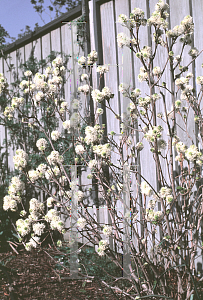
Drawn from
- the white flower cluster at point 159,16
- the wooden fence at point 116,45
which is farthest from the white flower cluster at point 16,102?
the white flower cluster at point 159,16

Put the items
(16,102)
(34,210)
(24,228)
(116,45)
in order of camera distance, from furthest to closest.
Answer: (116,45), (16,102), (34,210), (24,228)

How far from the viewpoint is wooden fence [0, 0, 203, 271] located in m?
1.71

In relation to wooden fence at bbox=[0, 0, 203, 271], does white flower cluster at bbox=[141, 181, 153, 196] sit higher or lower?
lower

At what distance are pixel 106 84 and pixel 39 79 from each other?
1.88ft

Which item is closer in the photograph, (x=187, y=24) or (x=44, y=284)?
(x=187, y=24)

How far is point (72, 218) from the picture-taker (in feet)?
5.08

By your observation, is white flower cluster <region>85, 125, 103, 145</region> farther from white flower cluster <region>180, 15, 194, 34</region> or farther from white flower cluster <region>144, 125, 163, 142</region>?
white flower cluster <region>180, 15, 194, 34</region>

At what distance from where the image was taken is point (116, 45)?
2.24 meters

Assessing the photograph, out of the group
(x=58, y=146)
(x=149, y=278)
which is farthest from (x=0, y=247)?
(x=149, y=278)

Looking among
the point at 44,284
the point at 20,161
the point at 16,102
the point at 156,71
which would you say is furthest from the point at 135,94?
the point at 44,284

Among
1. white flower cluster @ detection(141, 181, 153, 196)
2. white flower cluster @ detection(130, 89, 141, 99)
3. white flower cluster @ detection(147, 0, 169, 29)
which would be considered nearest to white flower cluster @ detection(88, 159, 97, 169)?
white flower cluster @ detection(141, 181, 153, 196)

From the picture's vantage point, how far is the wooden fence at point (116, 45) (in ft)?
5.63

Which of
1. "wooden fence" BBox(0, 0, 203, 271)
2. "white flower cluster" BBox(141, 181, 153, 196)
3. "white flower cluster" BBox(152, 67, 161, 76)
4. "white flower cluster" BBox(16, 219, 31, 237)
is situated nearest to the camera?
"white flower cluster" BBox(141, 181, 153, 196)

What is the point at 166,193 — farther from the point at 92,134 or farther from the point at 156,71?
the point at 156,71
